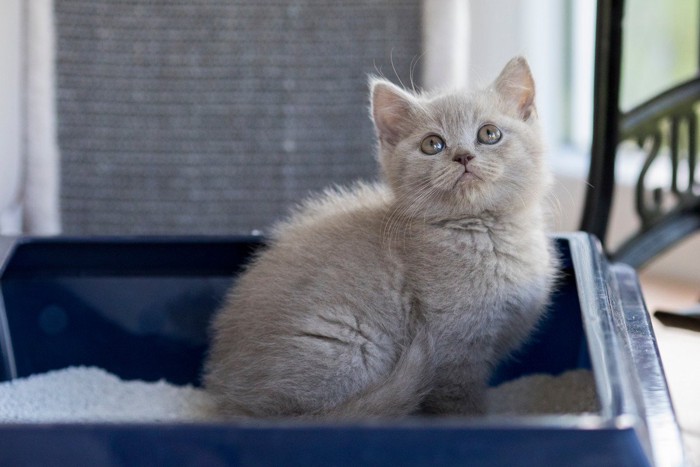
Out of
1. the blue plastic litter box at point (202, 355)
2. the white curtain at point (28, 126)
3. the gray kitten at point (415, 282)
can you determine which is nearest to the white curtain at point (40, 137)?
the white curtain at point (28, 126)

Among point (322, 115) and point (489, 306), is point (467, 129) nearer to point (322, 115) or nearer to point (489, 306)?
point (489, 306)

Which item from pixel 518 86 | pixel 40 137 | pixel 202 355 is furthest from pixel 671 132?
pixel 40 137

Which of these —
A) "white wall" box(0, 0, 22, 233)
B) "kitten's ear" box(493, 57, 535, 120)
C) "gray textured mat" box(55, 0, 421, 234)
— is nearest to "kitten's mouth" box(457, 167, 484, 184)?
"kitten's ear" box(493, 57, 535, 120)

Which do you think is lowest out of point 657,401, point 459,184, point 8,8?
point 657,401

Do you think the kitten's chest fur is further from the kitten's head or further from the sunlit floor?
the sunlit floor

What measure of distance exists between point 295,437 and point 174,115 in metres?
1.02

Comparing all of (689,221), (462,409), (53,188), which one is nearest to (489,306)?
(462,409)

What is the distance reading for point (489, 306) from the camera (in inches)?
32.2

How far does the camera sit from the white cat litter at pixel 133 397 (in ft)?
2.70

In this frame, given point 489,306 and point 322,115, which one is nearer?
point 489,306

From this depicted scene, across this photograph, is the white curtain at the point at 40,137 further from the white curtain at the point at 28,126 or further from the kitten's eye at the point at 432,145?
the kitten's eye at the point at 432,145

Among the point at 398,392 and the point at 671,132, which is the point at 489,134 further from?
the point at 671,132

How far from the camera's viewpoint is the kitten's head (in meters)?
0.82

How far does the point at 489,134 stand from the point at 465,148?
3 cm
